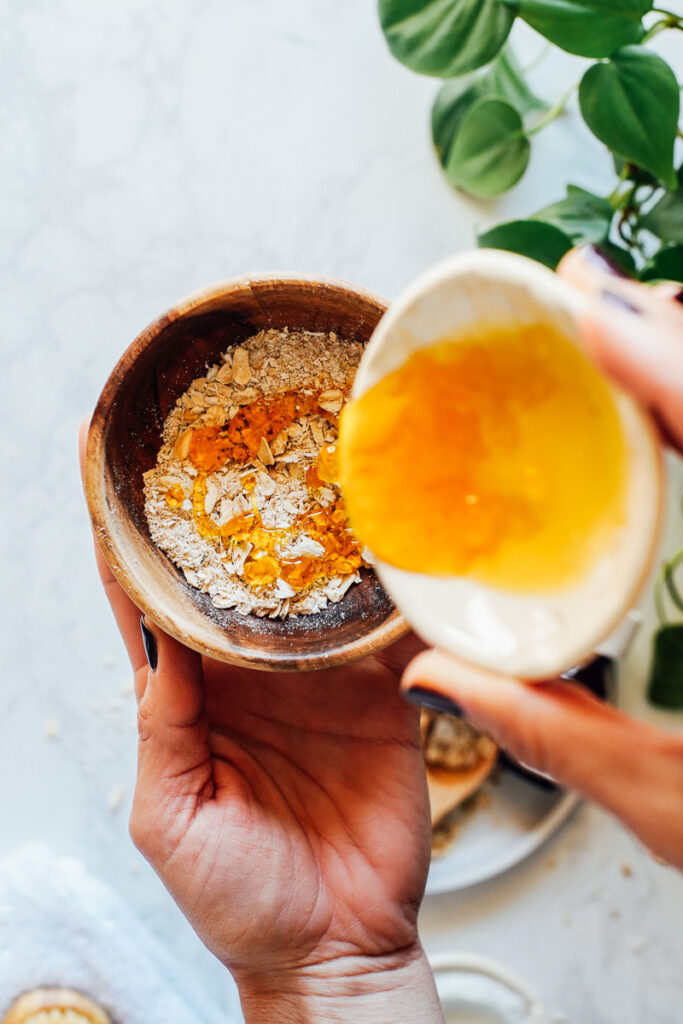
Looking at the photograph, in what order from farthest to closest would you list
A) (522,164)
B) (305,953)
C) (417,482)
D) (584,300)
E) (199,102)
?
(199,102) → (522,164) → (305,953) → (417,482) → (584,300)

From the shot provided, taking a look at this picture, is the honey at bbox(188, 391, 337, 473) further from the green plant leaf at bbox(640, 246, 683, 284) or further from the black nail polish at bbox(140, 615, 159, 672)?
the green plant leaf at bbox(640, 246, 683, 284)

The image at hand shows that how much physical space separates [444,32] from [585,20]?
14 centimetres

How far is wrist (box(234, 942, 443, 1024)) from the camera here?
0.87 meters

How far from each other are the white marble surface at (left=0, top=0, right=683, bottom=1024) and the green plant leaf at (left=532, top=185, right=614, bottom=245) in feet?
0.69

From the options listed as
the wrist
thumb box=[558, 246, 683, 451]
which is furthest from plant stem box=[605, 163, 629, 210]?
the wrist

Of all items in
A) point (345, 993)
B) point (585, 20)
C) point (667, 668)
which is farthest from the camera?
point (667, 668)

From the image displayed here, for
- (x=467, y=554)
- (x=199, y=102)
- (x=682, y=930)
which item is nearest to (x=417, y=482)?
(x=467, y=554)

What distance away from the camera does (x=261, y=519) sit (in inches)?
32.4

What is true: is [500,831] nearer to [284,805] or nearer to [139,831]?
[284,805]

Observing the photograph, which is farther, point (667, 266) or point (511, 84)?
point (511, 84)

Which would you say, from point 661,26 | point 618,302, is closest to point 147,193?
point 661,26

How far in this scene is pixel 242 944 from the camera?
83cm

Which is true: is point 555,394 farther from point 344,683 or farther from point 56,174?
point 56,174

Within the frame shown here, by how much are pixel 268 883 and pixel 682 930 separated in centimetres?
72
